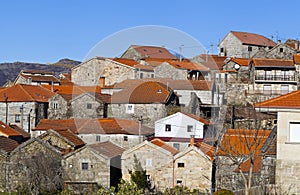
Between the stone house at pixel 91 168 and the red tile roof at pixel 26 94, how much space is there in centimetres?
1309

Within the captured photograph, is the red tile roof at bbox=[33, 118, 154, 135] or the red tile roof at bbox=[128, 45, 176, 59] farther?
the red tile roof at bbox=[128, 45, 176, 59]

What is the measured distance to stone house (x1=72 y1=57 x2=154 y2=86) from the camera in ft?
133

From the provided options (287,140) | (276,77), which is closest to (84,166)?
(287,140)

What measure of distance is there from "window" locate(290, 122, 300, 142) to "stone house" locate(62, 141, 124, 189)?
1044cm

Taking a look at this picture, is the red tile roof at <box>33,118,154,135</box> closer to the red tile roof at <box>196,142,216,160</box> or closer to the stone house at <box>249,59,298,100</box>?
the red tile roof at <box>196,142,216,160</box>

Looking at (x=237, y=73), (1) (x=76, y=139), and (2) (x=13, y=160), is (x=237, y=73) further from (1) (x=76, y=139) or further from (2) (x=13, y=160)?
(2) (x=13, y=160)

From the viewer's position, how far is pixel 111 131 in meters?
27.2

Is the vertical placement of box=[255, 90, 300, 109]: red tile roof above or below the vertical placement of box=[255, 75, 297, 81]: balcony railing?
below

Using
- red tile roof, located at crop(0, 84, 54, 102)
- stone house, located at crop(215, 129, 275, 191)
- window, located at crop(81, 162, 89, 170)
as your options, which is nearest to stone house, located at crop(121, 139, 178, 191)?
window, located at crop(81, 162, 89, 170)

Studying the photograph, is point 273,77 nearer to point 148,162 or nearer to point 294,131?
point 148,162

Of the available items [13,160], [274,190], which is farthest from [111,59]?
[274,190]

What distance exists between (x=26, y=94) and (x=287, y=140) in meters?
25.3

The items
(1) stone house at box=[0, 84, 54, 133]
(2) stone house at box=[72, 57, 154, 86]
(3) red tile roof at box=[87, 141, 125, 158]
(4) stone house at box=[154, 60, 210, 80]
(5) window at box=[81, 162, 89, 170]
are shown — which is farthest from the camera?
(2) stone house at box=[72, 57, 154, 86]

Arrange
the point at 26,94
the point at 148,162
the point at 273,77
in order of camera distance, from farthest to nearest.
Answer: the point at 273,77 → the point at 26,94 → the point at 148,162
